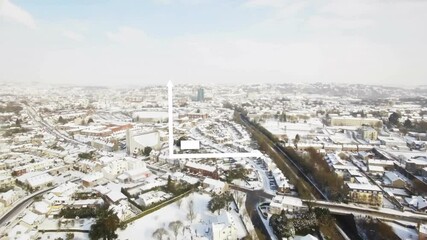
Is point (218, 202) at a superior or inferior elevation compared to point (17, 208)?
superior

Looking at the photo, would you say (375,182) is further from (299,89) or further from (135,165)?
(299,89)

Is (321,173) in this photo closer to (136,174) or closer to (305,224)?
(305,224)

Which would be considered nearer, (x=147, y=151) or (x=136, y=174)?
(x=136, y=174)

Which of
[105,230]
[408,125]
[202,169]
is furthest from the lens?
[408,125]

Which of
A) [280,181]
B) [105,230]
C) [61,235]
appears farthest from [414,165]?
[61,235]

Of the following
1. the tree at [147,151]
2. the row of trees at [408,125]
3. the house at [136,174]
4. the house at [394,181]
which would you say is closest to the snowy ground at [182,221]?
the house at [136,174]

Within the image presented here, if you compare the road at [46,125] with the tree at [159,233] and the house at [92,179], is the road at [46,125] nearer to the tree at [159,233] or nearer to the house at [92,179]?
the house at [92,179]

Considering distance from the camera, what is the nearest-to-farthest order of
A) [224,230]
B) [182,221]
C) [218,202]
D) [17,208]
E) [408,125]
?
1. [224,230]
2. [182,221]
3. [218,202]
4. [17,208]
5. [408,125]
